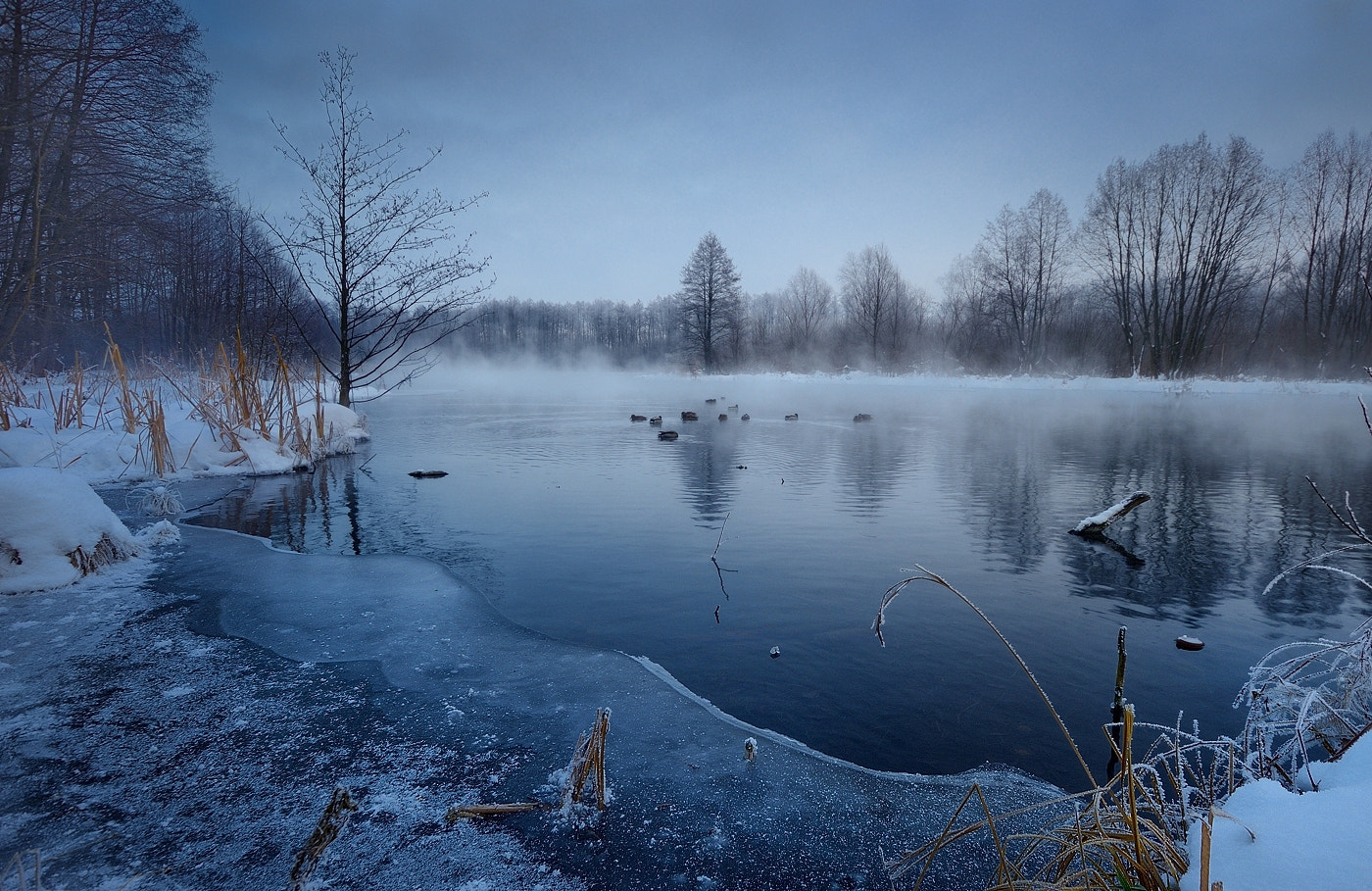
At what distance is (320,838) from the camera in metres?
1.98

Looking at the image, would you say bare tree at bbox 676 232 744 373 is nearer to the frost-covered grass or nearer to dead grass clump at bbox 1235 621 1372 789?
the frost-covered grass

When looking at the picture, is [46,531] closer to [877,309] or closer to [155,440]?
[155,440]

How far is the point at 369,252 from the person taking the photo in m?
12.0

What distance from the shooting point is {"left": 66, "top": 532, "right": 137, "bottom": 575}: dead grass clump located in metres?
4.55

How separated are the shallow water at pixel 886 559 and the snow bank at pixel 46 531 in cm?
176

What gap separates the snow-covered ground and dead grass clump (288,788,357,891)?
79mm

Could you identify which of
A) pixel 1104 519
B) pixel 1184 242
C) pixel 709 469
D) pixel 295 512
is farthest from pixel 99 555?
pixel 1184 242

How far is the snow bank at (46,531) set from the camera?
4.19 metres

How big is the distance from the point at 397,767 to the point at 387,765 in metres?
0.05

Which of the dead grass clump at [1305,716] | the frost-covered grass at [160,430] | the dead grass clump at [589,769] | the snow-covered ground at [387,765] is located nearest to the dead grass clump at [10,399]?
the frost-covered grass at [160,430]

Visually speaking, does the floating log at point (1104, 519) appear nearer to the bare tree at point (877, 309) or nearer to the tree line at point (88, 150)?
the tree line at point (88, 150)

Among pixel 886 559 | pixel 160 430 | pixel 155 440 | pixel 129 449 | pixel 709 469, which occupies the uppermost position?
pixel 160 430

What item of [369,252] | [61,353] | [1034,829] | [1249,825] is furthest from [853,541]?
[61,353]

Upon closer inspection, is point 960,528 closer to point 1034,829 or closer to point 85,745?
point 1034,829
